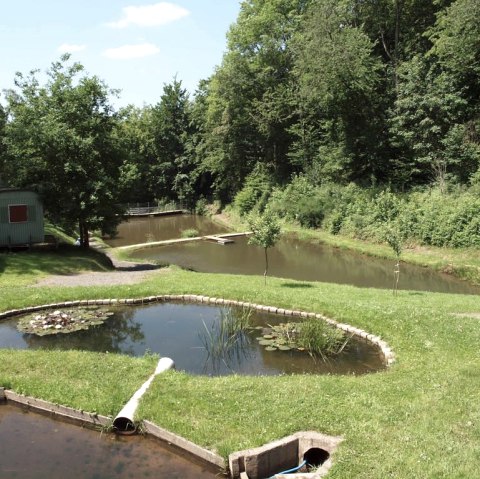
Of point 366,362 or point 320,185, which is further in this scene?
point 320,185

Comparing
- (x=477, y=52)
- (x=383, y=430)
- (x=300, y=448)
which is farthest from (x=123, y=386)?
(x=477, y=52)

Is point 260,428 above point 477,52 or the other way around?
the other way around

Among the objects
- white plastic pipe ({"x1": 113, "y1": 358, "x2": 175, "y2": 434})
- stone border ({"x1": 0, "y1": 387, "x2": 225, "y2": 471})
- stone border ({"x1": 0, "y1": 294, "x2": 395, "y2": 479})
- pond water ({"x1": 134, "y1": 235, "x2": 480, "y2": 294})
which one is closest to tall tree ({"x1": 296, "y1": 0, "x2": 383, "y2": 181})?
pond water ({"x1": 134, "y1": 235, "x2": 480, "y2": 294})

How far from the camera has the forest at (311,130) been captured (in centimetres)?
2672

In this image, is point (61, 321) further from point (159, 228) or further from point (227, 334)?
point (159, 228)

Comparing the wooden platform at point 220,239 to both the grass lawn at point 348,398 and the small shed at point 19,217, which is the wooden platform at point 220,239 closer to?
the small shed at point 19,217

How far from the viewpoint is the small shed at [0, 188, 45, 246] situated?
26.0 meters

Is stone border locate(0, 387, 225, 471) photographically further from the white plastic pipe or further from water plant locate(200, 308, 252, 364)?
water plant locate(200, 308, 252, 364)

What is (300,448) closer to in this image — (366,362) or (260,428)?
(260,428)

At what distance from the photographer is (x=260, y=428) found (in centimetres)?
823

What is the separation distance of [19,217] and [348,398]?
73.0 ft

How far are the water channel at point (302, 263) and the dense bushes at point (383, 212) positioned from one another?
8.47 ft

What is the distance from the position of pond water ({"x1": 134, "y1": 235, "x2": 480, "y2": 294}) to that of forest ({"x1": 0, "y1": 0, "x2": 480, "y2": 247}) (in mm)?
2931

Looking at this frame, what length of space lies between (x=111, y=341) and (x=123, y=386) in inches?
167
